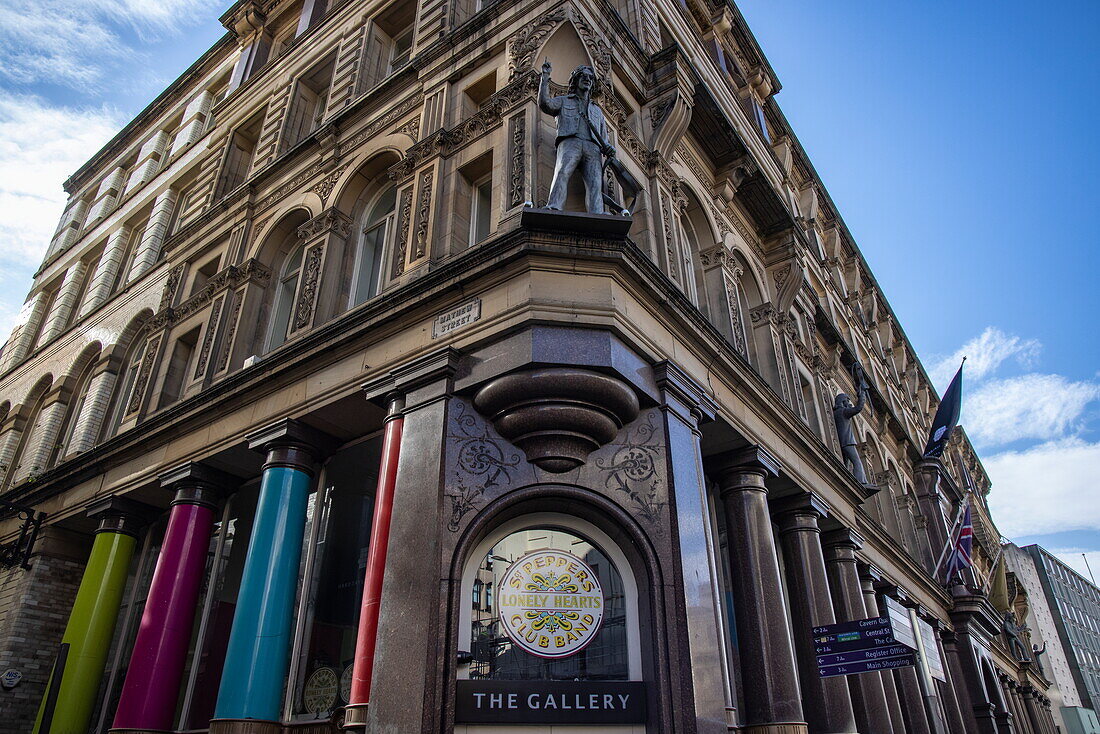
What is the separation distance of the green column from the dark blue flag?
2485 centimetres

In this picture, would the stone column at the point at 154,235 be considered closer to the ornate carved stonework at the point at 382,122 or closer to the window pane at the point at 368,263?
the ornate carved stonework at the point at 382,122

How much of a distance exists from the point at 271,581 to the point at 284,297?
23.1ft

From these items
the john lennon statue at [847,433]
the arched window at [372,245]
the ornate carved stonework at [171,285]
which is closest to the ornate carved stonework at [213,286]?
the ornate carved stonework at [171,285]

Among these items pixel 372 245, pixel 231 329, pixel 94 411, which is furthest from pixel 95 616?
pixel 372 245

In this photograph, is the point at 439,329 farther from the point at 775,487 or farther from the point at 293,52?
the point at 293,52

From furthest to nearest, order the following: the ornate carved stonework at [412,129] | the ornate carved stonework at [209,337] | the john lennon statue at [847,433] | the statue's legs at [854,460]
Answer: the john lennon statue at [847,433] → the statue's legs at [854,460] → the ornate carved stonework at [209,337] → the ornate carved stonework at [412,129]

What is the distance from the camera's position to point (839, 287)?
29.6m

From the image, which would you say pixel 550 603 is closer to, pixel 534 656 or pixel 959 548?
pixel 534 656

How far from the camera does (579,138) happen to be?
10.7 metres

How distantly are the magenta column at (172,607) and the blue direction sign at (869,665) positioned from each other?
9.85m

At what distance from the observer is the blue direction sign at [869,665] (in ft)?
30.7

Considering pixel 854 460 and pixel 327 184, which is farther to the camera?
pixel 854 460

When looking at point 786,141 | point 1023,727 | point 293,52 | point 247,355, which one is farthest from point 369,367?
point 1023,727

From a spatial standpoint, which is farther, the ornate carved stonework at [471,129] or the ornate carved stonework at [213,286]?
the ornate carved stonework at [213,286]
